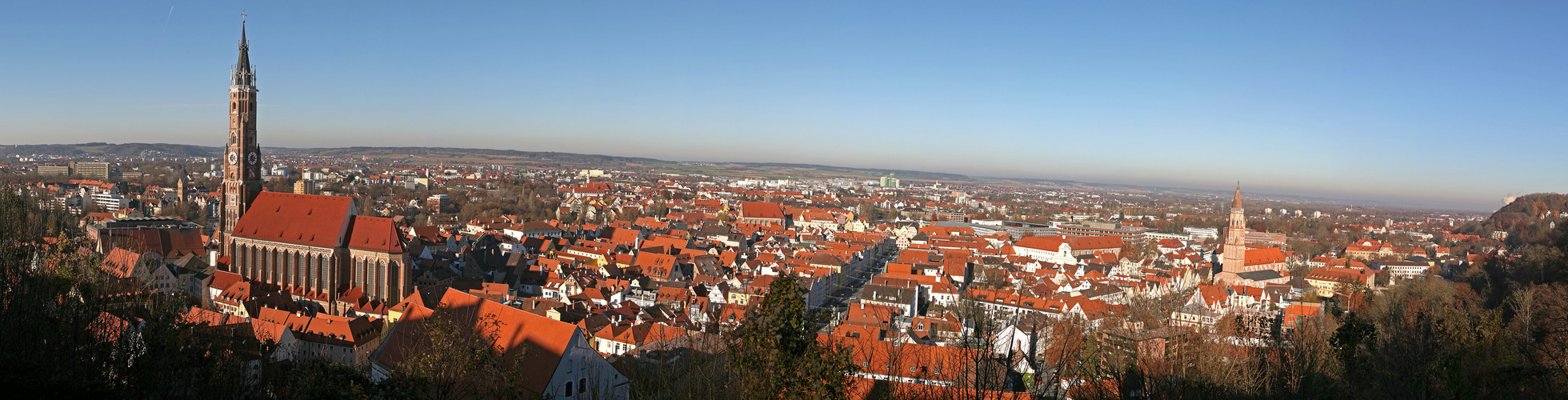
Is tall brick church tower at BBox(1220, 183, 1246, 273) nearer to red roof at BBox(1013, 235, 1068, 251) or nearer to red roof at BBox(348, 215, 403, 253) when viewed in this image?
red roof at BBox(1013, 235, 1068, 251)

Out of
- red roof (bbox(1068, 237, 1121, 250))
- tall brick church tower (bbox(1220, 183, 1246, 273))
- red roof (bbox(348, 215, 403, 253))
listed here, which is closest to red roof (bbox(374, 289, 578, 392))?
red roof (bbox(348, 215, 403, 253))

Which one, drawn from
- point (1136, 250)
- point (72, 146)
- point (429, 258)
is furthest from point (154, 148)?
point (1136, 250)

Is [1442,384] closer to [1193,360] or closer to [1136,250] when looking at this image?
[1193,360]

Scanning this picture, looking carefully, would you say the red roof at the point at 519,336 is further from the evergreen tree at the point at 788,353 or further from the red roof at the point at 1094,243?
the red roof at the point at 1094,243

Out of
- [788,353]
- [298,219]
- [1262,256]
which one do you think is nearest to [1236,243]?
[1262,256]

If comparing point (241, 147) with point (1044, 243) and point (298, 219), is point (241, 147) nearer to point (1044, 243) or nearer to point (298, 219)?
point (298, 219)

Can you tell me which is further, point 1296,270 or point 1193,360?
point 1296,270
